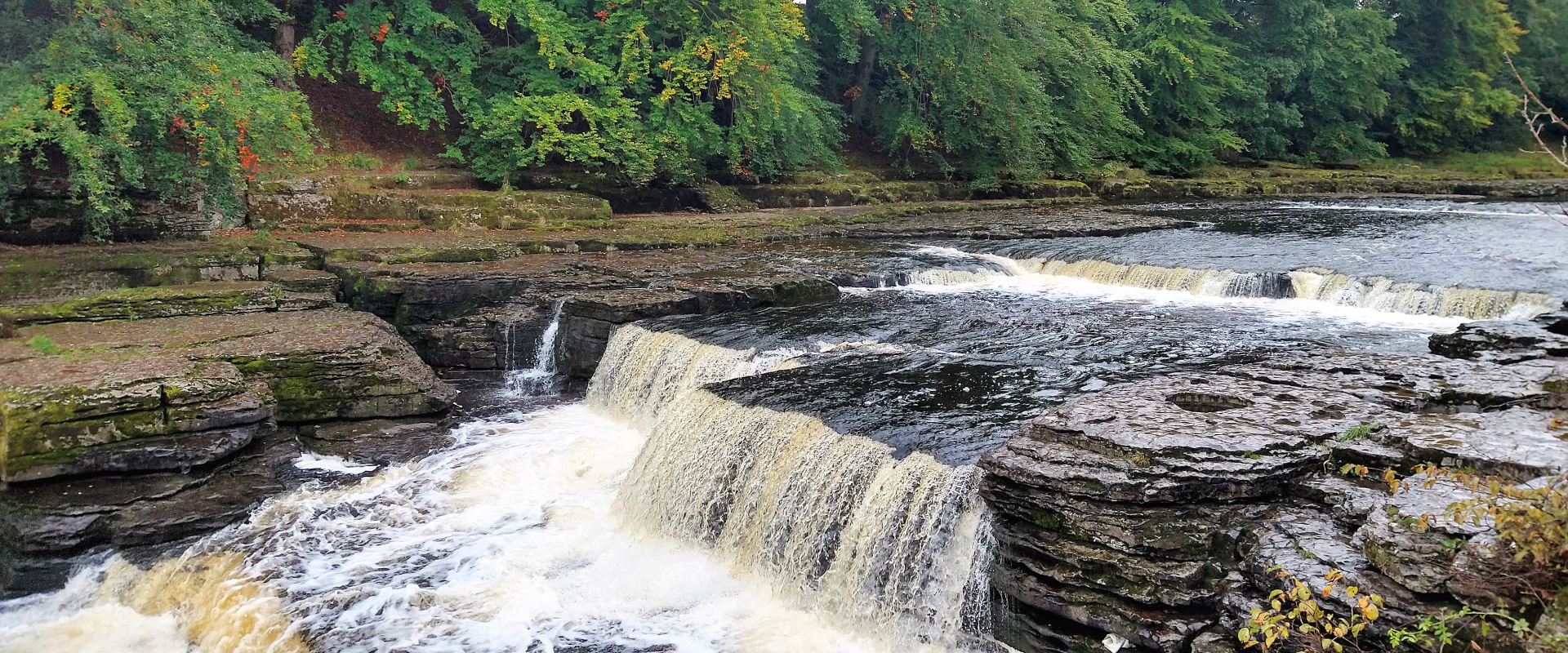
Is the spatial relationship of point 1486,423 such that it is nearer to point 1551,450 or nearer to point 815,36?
point 1551,450

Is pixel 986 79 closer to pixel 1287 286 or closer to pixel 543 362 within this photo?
pixel 1287 286

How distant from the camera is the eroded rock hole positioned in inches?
262

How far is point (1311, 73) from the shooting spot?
108ft

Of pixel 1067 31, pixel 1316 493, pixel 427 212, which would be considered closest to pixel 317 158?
pixel 427 212

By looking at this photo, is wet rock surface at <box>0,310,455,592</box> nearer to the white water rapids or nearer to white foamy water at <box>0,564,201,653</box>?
white foamy water at <box>0,564,201,653</box>

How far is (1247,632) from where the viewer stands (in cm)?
418

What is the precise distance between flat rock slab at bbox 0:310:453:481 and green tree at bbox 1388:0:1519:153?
125 ft

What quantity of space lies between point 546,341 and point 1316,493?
30.4 ft

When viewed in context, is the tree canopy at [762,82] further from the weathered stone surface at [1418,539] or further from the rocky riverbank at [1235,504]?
the weathered stone surface at [1418,539]

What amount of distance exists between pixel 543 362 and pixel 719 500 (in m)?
5.05

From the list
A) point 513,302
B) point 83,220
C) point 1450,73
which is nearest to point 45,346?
point 83,220

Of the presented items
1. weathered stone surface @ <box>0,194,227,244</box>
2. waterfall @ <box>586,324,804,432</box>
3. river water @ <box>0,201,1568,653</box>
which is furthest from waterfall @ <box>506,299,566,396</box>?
weathered stone surface @ <box>0,194,227,244</box>

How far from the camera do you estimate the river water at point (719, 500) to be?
6418mm

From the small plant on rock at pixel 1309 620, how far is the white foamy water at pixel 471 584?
2604 millimetres
